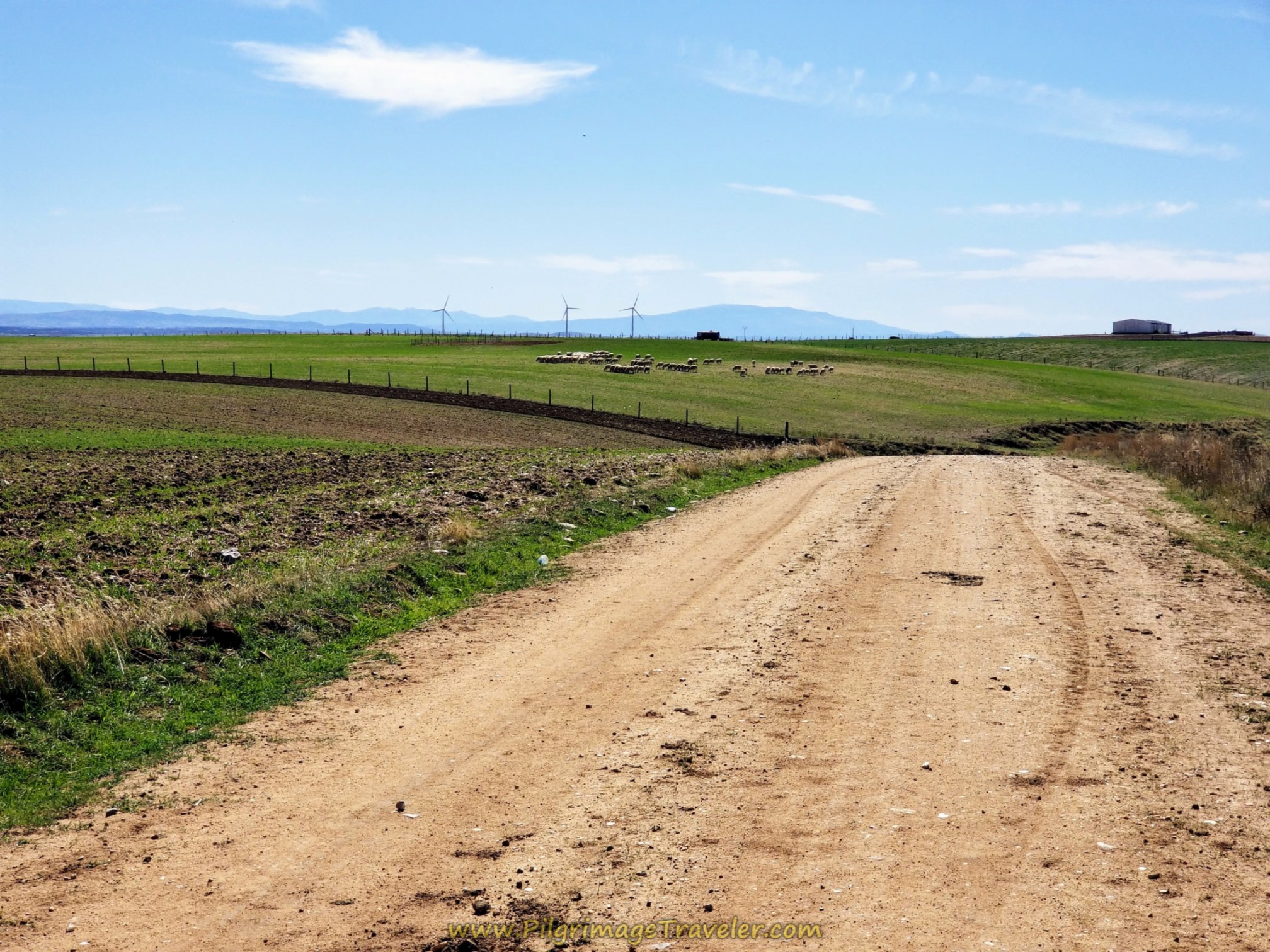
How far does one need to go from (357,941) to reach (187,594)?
10611mm

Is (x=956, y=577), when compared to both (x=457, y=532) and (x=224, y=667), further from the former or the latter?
(x=224, y=667)

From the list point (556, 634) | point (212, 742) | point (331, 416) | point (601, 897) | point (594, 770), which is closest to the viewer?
point (601, 897)

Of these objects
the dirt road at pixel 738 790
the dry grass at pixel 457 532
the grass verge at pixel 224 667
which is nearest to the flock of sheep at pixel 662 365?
the dry grass at pixel 457 532

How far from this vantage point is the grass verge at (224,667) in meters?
9.59

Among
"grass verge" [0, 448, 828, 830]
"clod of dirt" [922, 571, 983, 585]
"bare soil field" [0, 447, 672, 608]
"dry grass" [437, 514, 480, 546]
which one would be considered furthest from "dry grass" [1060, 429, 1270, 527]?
"dry grass" [437, 514, 480, 546]

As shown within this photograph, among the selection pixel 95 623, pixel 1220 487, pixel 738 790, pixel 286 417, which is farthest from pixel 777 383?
pixel 738 790

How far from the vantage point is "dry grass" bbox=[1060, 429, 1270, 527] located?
83.0 feet

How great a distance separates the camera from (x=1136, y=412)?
260 feet

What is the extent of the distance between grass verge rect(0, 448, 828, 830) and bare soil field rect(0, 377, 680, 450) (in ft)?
97.1

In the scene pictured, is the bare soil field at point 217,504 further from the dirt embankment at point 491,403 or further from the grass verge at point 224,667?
the dirt embankment at point 491,403

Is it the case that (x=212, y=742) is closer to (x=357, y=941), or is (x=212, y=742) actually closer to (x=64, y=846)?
(x=64, y=846)

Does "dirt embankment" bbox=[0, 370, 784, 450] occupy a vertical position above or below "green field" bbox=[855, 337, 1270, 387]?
below

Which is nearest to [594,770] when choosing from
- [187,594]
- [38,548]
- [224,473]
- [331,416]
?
[187,594]

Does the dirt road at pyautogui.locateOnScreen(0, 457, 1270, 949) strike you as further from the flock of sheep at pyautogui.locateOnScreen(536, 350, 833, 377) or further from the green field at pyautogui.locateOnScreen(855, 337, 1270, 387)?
the green field at pyautogui.locateOnScreen(855, 337, 1270, 387)
